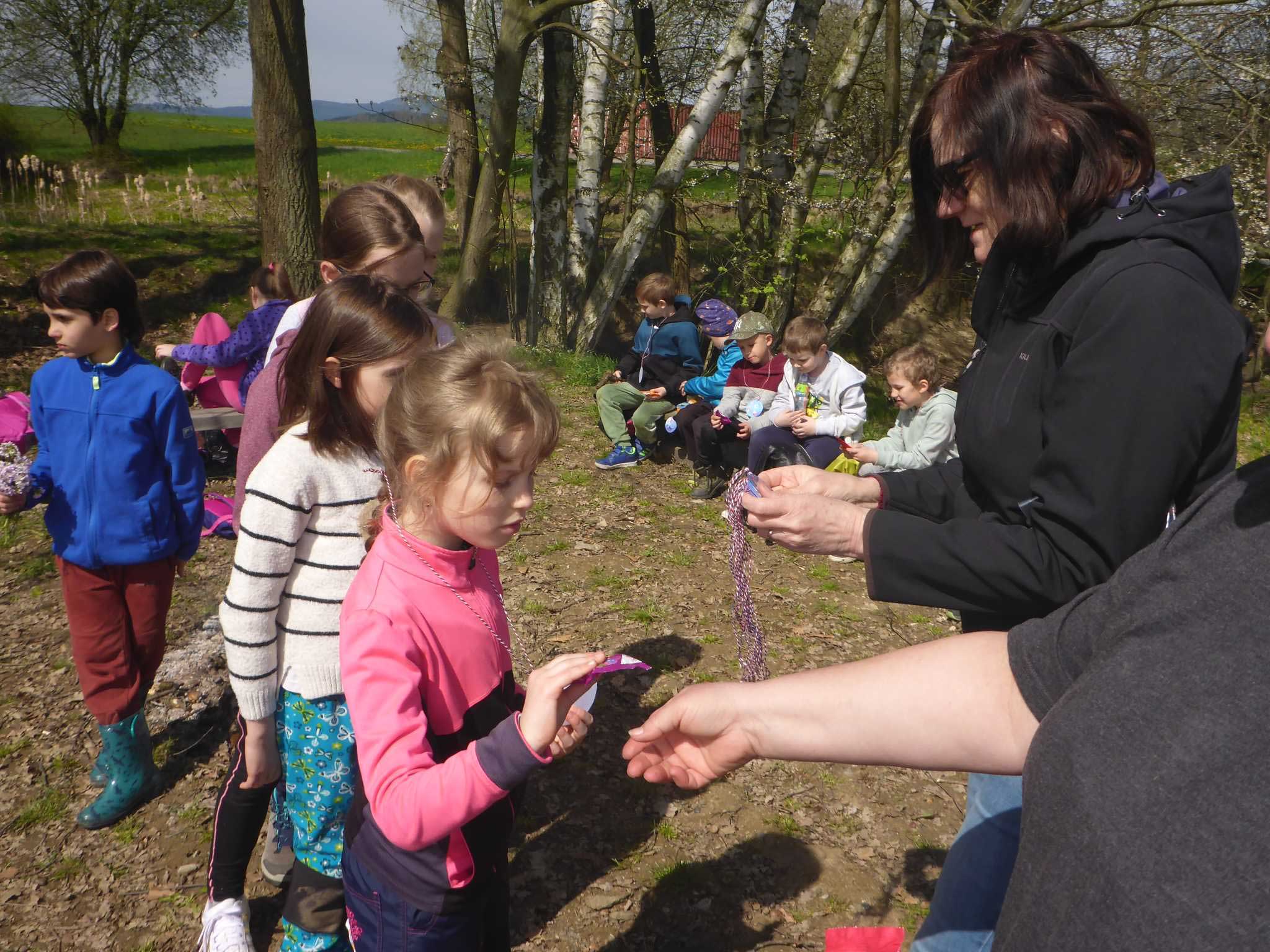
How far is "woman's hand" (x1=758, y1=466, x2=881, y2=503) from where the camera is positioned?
2.21 meters

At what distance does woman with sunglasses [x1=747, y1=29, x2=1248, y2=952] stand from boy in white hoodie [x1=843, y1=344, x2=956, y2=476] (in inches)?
144

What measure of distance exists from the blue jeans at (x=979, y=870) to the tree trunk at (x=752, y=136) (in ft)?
29.7

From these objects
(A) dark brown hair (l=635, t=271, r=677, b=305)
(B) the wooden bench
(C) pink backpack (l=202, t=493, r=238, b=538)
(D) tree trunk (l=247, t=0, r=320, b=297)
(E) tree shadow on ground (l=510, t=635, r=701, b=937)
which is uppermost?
(D) tree trunk (l=247, t=0, r=320, b=297)

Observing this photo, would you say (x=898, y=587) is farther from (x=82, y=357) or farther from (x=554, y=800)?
(x=82, y=357)

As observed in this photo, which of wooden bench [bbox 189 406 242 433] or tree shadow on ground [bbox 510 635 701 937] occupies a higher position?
Answer: wooden bench [bbox 189 406 242 433]

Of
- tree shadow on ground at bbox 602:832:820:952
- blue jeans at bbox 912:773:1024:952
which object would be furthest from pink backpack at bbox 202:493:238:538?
blue jeans at bbox 912:773:1024:952

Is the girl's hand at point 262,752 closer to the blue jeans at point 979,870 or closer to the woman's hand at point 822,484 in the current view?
the woman's hand at point 822,484

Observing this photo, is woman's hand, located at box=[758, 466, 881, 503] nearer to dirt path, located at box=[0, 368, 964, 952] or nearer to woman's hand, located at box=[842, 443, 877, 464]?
dirt path, located at box=[0, 368, 964, 952]

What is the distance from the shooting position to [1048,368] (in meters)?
1.65

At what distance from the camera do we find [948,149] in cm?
187

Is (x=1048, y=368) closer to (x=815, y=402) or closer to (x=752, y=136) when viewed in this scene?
(x=815, y=402)

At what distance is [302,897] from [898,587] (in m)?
1.62

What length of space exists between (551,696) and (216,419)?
218 inches

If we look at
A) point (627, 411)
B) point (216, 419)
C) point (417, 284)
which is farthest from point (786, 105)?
point (417, 284)
